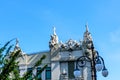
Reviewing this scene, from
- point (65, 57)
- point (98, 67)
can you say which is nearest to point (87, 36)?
point (65, 57)

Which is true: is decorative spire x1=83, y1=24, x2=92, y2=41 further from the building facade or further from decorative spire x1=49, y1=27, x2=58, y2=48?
decorative spire x1=49, y1=27, x2=58, y2=48

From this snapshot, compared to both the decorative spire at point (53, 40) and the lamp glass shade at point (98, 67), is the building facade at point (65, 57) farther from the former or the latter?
the lamp glass shade at point (98, 67)

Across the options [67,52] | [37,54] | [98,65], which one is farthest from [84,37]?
[98,65]

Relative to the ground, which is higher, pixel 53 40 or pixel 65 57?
pixel 53 40

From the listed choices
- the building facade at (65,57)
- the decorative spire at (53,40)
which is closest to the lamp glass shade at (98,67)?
the building facade at (65,57)

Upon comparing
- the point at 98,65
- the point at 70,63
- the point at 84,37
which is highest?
the point at 84,37

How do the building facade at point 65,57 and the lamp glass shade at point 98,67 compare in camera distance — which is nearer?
the lamp glass shade at point 98,67

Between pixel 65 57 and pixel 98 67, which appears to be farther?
pixel 65 57

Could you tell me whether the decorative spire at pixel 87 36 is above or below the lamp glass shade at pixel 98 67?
above

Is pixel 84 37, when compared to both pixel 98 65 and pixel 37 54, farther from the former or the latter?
pixel 98 65

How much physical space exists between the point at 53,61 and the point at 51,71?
1.11 m

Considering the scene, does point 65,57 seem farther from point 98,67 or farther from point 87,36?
point 98,67

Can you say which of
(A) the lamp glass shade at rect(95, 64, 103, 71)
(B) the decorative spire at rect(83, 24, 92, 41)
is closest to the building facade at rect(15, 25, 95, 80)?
(B) the decorative spire at rect(83, 24, 92, 41)

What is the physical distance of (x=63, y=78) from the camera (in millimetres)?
45000
